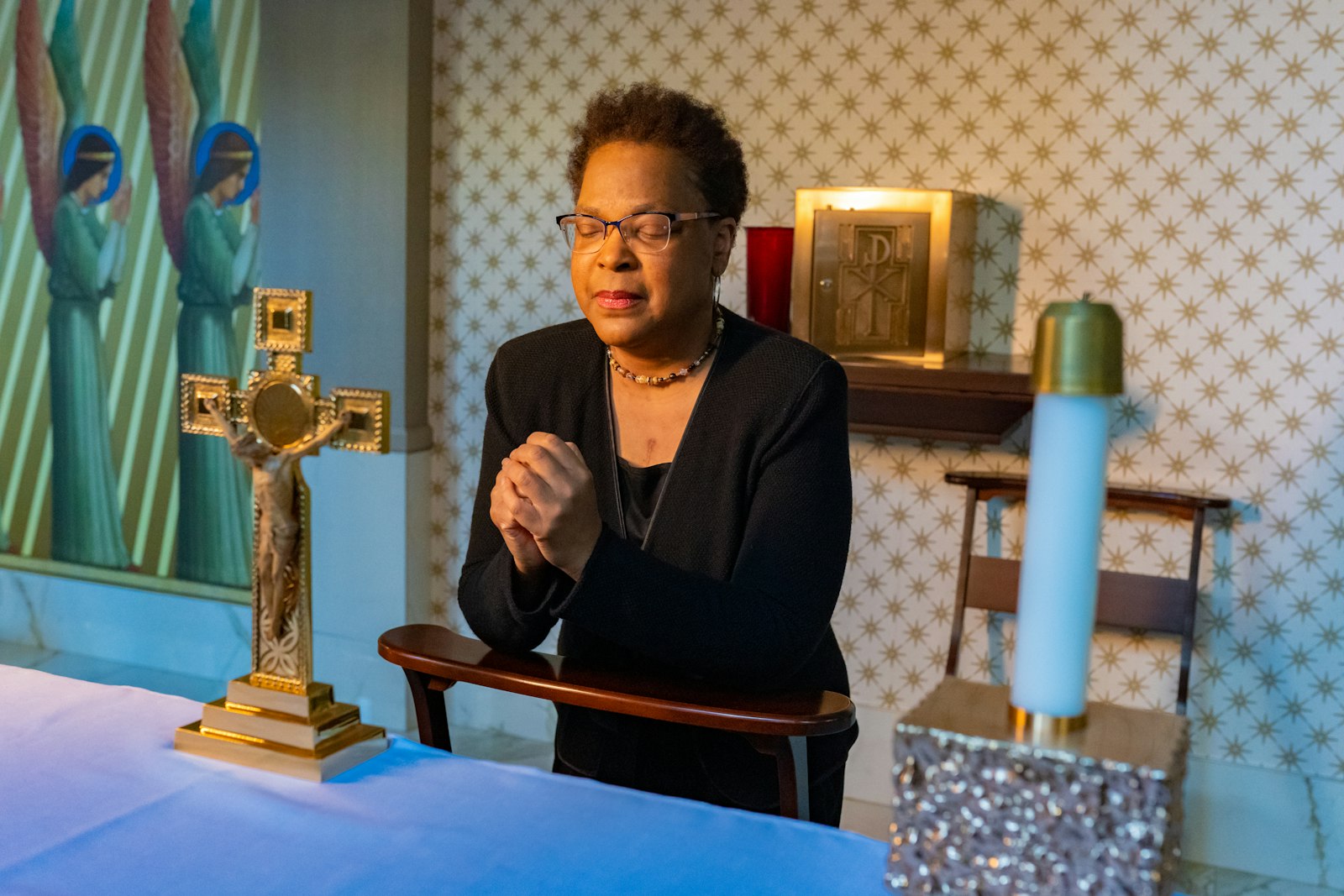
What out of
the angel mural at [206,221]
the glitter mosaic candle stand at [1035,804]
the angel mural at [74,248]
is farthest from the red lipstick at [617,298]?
the angel mural at [74,248]

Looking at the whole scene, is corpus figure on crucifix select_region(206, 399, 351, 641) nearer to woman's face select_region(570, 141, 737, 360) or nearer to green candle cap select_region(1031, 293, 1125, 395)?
woman's face select_region(570, 141, 737, 360)

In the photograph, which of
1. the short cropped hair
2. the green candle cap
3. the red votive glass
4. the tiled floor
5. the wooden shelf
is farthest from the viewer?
the red votive glass

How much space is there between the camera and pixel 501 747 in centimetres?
406

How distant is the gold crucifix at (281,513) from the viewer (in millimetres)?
1469

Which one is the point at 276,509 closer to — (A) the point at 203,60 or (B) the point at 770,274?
(B) the point at 770,274

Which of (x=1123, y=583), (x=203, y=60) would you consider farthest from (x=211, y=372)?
(x=1123, y=583)

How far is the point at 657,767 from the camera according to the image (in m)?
1.86

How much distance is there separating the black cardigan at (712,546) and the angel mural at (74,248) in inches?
129

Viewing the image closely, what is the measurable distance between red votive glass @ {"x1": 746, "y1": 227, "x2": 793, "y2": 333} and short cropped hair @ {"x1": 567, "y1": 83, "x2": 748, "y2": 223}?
1570mm

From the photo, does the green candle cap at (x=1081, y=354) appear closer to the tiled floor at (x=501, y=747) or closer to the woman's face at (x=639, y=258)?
the woman's face at (x=639, y=258)

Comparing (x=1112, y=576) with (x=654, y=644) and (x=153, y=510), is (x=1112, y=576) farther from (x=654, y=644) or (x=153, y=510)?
(x=153, y=510)

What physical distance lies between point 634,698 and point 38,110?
13.4 feet

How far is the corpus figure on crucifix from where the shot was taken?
1.51 meters

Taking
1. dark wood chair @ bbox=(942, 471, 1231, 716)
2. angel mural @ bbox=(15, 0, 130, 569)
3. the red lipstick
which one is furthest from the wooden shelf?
angel mural @ bbox=(15, 0, 130, 569)
